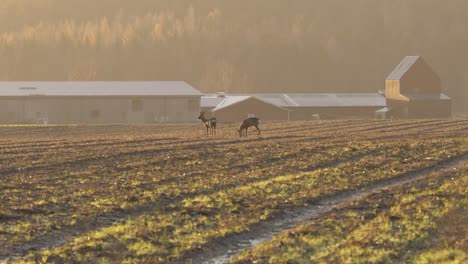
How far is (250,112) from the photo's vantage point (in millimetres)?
108250

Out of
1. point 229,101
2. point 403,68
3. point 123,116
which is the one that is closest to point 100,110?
point 123,116

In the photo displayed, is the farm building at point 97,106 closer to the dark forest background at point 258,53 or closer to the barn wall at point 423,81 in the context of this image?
the barn wall at point 423,81

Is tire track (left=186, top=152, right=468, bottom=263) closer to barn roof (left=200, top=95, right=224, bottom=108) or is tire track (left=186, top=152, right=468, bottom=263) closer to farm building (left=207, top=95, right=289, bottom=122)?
farm building (left=207, top=95, right=289, bottom=122)

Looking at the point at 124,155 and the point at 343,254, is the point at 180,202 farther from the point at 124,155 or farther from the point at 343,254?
the point at 124,155

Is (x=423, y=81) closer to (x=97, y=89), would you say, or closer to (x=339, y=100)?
(x=339, y=100)

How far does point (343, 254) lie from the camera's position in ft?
56.5

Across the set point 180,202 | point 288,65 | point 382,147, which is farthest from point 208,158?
point 288,65

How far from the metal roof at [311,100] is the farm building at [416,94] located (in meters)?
2.03

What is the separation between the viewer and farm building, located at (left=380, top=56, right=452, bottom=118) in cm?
11319

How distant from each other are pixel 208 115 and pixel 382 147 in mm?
68403

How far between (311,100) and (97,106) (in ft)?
92.9

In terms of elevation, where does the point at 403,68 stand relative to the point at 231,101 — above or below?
above

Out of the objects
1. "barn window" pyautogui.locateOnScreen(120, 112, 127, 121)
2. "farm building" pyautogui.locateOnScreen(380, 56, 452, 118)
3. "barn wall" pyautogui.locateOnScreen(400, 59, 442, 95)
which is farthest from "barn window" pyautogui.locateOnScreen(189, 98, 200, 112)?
"barn wall" pyautogui.locateOnScreen(400, 59, 442, 95)

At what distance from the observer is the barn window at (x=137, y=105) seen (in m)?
105
